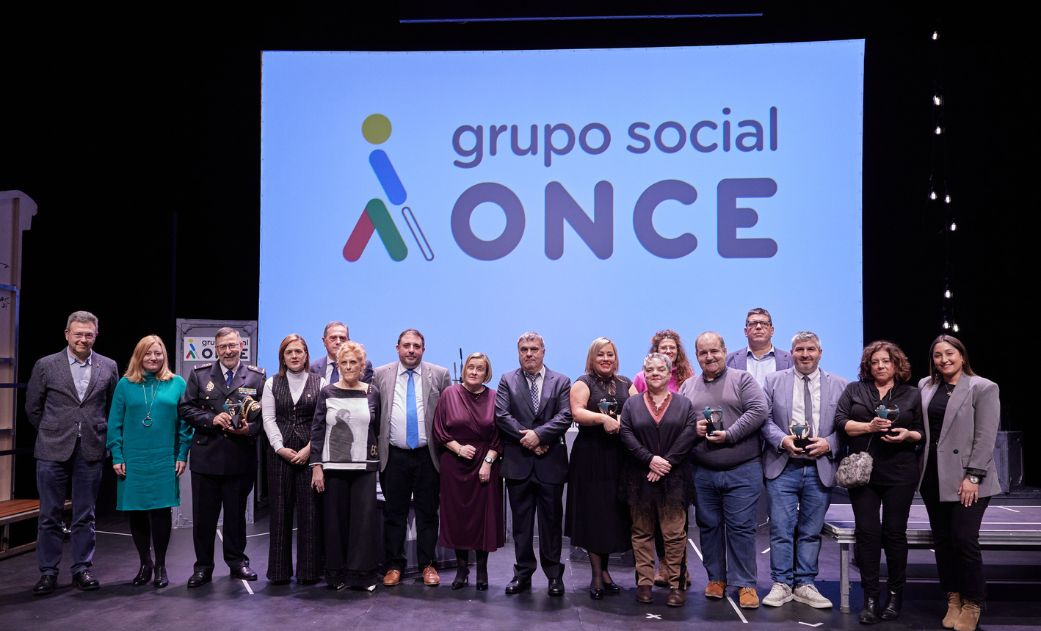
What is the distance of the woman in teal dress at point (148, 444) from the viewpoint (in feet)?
15.0

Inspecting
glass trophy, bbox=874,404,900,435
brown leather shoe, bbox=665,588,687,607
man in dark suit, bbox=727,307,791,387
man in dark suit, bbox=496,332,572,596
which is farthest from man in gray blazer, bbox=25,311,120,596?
glass trophy, bbox=874,404,900,435

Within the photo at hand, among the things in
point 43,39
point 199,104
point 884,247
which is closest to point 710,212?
point 884,247

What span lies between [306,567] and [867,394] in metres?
3.18

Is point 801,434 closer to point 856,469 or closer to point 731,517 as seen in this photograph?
point 856,469

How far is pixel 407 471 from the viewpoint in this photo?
185 inches

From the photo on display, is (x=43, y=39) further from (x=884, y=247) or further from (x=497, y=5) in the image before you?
(x=884, y=247)

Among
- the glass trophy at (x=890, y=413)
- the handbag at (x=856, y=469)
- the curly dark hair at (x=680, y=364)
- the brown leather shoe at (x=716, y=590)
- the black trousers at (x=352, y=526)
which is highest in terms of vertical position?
the curly dark hair at (x=680, y=364)

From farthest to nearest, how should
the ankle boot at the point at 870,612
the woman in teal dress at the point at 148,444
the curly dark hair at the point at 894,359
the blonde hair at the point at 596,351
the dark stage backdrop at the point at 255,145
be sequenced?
the dark stage backdrop at the point at 255,145 < the woman in teal dress at the point at 148,444 < the blonde hair at the point at 596,351 < the curly dark hair at the point at 894,359 < the ankle boot at the point at 870,612

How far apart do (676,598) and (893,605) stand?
1060mm

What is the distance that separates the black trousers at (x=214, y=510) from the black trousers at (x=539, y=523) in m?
1.58

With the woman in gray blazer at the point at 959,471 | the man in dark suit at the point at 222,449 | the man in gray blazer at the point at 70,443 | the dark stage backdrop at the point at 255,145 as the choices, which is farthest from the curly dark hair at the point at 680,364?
the man in gray blazer at the point at 70,443

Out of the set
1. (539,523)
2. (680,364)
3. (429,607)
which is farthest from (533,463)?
(680,364)

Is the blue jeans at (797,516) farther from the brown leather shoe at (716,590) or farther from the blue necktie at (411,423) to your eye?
the blue necktie at (411,423)

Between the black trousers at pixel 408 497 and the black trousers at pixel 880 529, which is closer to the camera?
the black trousers at pixel 880 529
